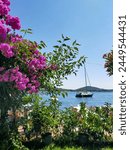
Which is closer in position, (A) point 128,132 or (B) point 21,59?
(A) point 128,132

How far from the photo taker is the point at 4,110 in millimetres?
7070

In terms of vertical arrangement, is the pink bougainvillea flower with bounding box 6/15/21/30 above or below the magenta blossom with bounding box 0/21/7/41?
above

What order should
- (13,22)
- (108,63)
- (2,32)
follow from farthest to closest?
1. (108,63)
2. (13,22)
3. (2,32)

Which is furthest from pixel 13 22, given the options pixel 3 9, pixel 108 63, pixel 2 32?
pixel 108 63

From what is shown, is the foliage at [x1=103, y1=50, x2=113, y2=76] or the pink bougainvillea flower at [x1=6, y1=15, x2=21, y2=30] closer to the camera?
the pink bougainvillea flower at [x1=6, y1=15, x2=21, y2=30]

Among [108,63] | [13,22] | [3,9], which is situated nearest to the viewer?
[3,9]

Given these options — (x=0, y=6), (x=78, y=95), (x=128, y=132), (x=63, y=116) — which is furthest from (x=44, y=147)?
(x=78, y=95)

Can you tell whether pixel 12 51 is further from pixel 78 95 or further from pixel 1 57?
pixel 78 95

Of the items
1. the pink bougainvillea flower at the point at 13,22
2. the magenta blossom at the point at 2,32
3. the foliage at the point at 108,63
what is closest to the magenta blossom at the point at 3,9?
the pink bougainvillea flower at the point at 13,22

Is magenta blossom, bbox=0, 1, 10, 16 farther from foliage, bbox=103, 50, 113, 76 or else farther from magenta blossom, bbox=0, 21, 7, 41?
foliage, bbox=103, 50, 113, 76

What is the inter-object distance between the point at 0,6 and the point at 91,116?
3086 millimetres

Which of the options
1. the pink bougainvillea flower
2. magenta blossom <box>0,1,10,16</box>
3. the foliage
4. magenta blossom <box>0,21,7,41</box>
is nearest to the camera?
magenta blossom <box>0,21,7,41</box>

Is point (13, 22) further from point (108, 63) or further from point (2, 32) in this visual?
point (108, 63)

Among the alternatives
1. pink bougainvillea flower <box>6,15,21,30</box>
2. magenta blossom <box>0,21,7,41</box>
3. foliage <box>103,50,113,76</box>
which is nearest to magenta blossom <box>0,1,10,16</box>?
pink bougainvillea flower <box>6,15,21,30</box>
